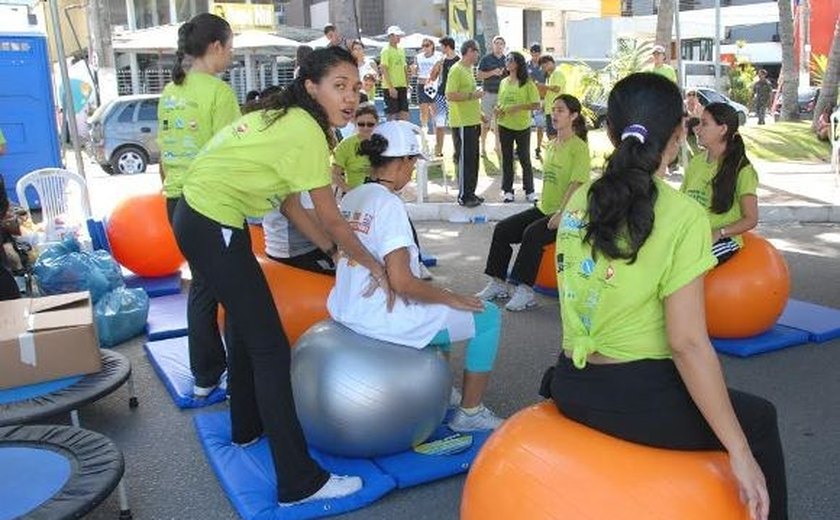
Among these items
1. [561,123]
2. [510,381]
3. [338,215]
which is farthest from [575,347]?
[561,123]

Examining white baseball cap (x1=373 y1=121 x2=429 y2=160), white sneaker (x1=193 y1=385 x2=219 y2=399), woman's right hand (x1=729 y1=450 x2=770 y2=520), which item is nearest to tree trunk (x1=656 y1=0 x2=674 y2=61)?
white baseball cap (x1=373 y1=121 x2=429 y2=160)

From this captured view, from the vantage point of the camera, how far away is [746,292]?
15.5ft

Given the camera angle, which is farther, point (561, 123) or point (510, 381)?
point (561, 123)

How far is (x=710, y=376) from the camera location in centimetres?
199

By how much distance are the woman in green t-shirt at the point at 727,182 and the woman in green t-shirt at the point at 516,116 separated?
469 cm

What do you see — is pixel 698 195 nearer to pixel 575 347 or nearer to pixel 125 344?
pixel 575 347

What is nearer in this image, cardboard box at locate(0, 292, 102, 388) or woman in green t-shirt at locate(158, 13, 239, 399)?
cardboard box at locate(0, 292, 102, 388)

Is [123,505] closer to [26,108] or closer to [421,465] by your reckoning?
[421,465]

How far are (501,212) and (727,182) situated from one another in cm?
477

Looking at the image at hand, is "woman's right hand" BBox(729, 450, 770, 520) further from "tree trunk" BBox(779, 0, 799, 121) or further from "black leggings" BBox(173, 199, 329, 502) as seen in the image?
"tree trunk" BBox(779, 0, 799, 121)

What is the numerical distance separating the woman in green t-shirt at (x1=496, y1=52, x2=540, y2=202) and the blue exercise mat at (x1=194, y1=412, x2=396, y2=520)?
655 cm

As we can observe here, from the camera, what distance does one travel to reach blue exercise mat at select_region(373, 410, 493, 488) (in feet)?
10.8

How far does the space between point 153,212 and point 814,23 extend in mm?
27347

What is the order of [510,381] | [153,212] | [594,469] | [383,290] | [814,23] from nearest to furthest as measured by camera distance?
1. [594,469]
2. [383,290]
3. [510,381]
4. [153,212]
5. [814,23]
